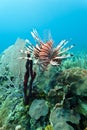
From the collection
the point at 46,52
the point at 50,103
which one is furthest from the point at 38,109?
the point at 46,52

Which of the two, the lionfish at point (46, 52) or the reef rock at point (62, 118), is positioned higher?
the lionfish at point (46, 52)

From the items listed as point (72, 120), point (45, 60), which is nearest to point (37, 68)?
point (45, 60)

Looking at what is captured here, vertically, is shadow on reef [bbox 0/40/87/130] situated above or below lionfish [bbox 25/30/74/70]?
below

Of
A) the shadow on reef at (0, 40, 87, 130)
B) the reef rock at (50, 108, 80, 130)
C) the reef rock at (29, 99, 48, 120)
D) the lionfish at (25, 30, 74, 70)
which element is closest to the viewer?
the reef rock at (50, 108, 80, 130)

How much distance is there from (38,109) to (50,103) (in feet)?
0.70

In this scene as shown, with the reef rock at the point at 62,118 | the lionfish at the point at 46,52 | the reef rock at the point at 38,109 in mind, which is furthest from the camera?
the lionfish at the point at 46,52

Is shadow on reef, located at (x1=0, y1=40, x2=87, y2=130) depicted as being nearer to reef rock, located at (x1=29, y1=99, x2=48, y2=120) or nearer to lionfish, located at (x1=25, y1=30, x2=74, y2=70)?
reef rock, located at (x1=29, y1=99, x2=48, y2=120)

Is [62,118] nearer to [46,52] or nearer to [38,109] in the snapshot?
[38,109]

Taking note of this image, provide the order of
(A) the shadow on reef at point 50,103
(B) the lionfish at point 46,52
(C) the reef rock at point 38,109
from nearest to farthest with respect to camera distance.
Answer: (A) the shadow on reef at point 50,103, (C) the reef rock at point 38,109, (B) the lionfish at point 46,52

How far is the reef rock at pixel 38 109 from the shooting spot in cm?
486

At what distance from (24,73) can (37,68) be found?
0.34 meters

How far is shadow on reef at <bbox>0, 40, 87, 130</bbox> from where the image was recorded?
14.8 feet

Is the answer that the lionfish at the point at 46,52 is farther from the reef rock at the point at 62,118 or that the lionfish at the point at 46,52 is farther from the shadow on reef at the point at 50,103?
the reef rock at the point at 62,118

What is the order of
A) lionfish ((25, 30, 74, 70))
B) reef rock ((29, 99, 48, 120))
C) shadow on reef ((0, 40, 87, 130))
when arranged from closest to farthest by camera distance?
shadow on reef ((0, 40, 87, 130)) → reef rock ((29, 99, 48, 120)) → lionfish ((25, 30, 74, 70))
